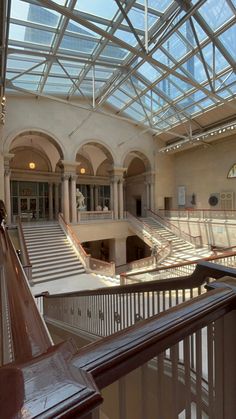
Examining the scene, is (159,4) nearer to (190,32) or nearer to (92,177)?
(190,32)

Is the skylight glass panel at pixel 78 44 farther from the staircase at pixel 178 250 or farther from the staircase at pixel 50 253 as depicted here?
the staircase at pixel 178 250

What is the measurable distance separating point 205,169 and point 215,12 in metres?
11.8

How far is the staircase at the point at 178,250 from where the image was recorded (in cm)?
1351

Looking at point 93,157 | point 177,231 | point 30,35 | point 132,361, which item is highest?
point 30,35

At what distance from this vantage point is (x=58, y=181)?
22031mm

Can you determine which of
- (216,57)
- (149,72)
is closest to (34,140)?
(149,72)

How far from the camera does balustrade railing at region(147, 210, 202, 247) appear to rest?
16.4 metres

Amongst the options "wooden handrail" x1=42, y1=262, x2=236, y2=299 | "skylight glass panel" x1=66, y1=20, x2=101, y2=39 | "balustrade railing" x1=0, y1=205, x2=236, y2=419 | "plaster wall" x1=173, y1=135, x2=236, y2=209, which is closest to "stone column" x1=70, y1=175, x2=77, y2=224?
"skylight glass panel" x1=66, y1=20, x2=101, y2=39

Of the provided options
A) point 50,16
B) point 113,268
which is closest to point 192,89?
point 50,16

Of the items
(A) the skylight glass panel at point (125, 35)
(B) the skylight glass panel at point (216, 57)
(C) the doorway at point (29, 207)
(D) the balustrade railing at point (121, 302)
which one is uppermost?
(A) the skylight glass panel at point (125, 35)

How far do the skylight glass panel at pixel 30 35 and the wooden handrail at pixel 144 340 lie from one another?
A: 41.2 feet

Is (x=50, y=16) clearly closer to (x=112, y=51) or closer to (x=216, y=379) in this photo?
(x=112, y=51)

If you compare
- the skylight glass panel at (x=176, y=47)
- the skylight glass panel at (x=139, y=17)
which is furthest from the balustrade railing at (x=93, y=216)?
the skylight glass panel at (x=139, y=17)

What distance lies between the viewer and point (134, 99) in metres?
16.5
